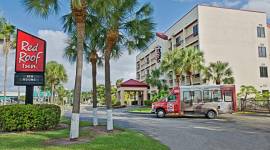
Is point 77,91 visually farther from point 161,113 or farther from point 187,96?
point 161,113

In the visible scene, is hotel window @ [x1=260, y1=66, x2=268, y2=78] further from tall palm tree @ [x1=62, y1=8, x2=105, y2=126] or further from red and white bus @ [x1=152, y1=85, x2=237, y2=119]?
tall palm tree @ [x1=62, y1=8, x2=105, y2=126]

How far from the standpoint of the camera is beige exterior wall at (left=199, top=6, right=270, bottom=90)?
136ft

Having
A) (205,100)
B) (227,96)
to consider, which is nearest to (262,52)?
(227,96)

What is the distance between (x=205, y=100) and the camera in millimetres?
25875

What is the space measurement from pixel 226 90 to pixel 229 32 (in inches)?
744

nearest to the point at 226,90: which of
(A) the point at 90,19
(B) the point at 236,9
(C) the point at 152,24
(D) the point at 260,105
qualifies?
(D) the point at 260,105

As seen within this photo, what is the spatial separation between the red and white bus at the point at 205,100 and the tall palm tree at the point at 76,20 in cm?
1573

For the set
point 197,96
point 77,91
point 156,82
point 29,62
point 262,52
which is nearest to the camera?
point 77,91

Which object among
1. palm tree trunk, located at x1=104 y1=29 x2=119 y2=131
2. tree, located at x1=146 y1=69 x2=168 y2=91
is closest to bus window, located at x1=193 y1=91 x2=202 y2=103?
palm tree trunk, located at x1=104 y1=29 x2=119 y2=131

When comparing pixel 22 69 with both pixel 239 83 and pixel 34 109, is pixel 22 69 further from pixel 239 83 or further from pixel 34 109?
pixel 239 83

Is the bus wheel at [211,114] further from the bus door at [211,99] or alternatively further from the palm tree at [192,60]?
the palm tree at [192,60]

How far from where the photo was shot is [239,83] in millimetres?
41500

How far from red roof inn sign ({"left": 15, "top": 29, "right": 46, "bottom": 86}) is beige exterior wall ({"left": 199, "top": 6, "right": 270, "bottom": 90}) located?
2911 centimetres

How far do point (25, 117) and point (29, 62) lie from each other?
10.8ft
